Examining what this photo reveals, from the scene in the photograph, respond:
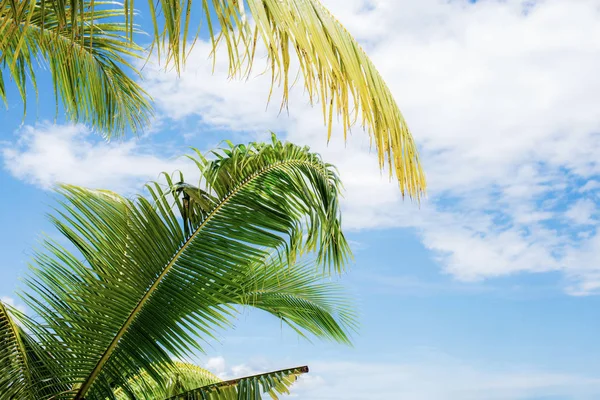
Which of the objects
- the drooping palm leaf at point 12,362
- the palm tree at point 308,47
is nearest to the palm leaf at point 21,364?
the drooping palm leaf at point 12,362

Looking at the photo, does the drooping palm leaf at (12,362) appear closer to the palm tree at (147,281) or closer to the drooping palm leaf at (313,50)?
the palm tree at (147,281)

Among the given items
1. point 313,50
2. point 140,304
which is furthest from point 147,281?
point 313,50

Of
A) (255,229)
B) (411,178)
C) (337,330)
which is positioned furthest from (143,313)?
(337,330)

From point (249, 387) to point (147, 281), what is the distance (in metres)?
1.00

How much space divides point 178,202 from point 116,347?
100 cm

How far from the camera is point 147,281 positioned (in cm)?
400

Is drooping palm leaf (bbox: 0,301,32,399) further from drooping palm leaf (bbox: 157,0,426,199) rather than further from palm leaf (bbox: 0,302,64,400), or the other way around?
drooping palm leaf (bbox: 157,0,426,199)

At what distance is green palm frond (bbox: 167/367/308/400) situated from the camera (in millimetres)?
4164

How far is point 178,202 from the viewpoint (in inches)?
167

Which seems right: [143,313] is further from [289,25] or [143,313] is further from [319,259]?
[289,25]

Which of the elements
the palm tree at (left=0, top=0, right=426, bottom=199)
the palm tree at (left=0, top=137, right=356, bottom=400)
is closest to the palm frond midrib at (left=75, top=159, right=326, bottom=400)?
the palm tree at (left=0, top=137, right=356, bottom=400)

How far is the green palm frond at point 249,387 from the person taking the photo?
4.16m

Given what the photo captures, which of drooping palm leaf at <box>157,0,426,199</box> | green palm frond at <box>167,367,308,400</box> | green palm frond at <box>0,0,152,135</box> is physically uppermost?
green palm frond at <box>0,0,152,135</box>

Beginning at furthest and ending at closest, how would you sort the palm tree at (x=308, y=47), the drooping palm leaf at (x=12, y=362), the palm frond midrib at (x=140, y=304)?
the palm frond midrib at (x=140, y=304) → the drooping palm leaf at (x=12, y=362) → the palm tree at (x=308, y=47)
